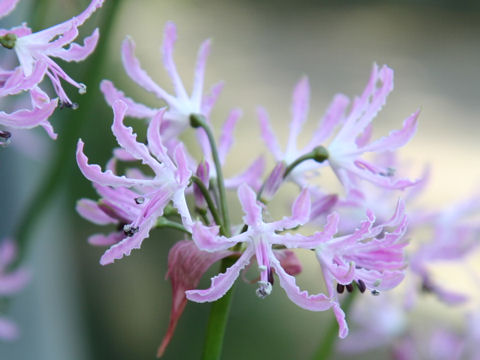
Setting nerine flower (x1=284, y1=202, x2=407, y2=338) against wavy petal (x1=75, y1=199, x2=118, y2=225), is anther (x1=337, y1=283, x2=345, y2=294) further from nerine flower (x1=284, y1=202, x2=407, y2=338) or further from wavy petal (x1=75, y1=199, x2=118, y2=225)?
wavy petal (x1=75, y1=199, x2=118, y2=225)

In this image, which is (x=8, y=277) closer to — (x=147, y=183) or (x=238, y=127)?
(x=147, y=183)

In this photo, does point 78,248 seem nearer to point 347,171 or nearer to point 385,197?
point 385,197

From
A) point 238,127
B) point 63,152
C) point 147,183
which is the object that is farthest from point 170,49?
point 238,127

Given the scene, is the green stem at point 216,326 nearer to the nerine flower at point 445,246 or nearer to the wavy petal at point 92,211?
the wavy petal at point 92,211

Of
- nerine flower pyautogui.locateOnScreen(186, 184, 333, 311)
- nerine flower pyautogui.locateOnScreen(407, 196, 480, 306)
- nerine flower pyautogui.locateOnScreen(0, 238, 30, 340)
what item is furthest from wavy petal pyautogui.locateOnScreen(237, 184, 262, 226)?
nerine flower pyautogui.locateOnScreen(0, 238, 30, 340)

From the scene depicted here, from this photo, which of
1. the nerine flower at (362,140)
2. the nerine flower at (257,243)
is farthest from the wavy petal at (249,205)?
the nerine flower at (362,140)

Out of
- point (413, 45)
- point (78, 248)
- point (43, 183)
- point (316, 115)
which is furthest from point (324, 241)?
point (413, 45)
